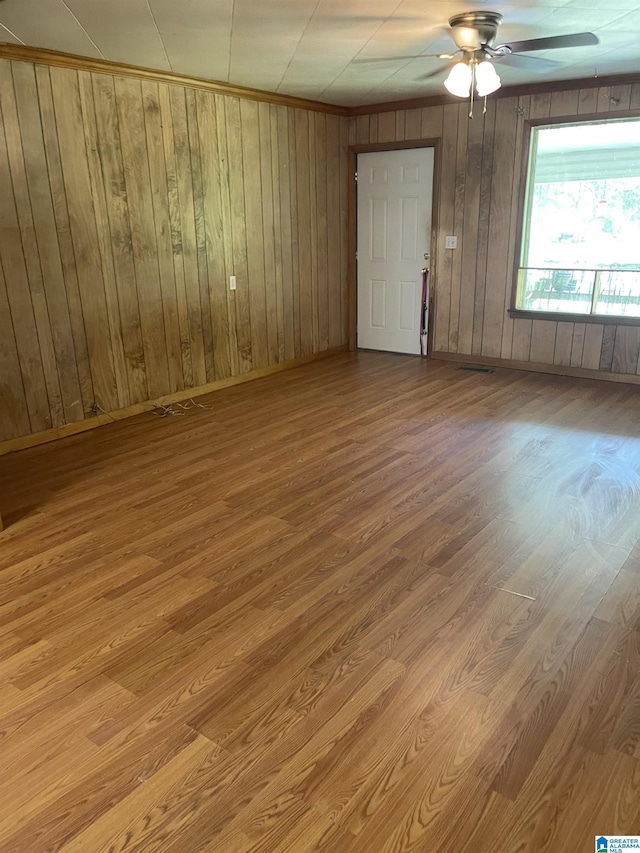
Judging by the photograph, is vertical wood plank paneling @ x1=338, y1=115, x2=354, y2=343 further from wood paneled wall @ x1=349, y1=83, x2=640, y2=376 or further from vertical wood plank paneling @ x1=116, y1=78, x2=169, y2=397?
vertical wood plank paneling @ x1=116, y1=78, x2=169, y2=397

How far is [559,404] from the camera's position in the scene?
191 inches

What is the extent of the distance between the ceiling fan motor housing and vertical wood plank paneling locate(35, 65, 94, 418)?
2515 millimetres

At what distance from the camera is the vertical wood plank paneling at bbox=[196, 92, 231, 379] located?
4.95m

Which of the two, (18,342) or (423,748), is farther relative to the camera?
(18,342)

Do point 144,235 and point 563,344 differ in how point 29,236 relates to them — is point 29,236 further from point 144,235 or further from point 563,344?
point 563,344

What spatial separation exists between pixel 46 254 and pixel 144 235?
82cm

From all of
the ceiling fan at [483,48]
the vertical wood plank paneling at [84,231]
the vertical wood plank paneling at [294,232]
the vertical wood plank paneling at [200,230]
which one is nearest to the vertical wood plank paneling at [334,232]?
the vertical wood plank paneling at [294,232]

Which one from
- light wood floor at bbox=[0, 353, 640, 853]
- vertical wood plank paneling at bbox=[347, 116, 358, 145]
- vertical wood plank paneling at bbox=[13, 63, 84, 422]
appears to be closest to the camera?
light wood floor at bbox=[0, 353, 640, 853]

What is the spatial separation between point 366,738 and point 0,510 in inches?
94.2

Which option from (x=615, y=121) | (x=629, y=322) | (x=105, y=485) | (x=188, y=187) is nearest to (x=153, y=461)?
(x=105, y=485)

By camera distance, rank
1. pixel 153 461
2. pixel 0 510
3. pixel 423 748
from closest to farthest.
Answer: pixel 423 748
pixel 0 510
pixel 153 461

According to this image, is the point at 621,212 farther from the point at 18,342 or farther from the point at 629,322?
the point at 18,342

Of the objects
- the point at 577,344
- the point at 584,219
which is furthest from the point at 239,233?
the point at 577,344

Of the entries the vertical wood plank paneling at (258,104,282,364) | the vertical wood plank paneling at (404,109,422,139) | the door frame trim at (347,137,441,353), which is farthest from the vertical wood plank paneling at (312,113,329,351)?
the vertical wood plank paneling at (404,109,422,139)
